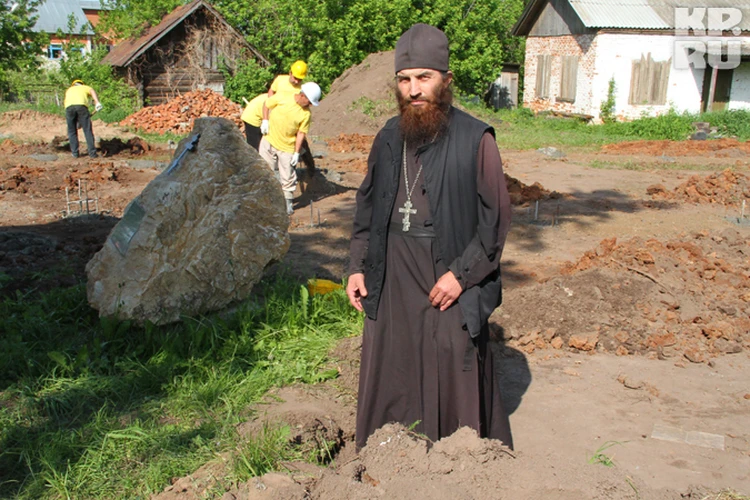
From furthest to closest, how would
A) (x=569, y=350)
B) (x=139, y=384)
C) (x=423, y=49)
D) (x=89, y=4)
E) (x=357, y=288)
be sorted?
1. (x=89, y=4)
2. (x=569, y=350)
3. (x=139, y=384)
4. (x=357, y=288)
5. (x=423, y=49)

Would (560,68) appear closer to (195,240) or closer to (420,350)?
(195,240)

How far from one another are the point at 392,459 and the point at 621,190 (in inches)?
411

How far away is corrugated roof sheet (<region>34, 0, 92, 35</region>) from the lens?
150 ft

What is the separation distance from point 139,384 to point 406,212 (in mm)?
2131

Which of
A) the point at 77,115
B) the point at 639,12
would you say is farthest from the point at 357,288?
the point at 639,12

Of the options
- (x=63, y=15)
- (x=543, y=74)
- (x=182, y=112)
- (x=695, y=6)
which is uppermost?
(x=63, y=15)

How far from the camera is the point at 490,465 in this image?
2.70 meters

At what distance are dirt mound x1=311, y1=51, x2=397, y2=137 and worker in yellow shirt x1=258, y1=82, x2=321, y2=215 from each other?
36.8ft

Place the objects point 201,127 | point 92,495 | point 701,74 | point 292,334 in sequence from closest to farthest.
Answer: point 92,495 < point 292,334 < point 201,127 < point 701,74

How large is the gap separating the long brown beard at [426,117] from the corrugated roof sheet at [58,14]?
Result: 156 feet

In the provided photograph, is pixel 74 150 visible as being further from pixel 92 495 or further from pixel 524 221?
pixel 92 495

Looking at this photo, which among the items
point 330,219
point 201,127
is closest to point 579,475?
point 201,127

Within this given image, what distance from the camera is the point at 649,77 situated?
2319 centimetres

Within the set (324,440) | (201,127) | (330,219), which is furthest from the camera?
(330,219)
